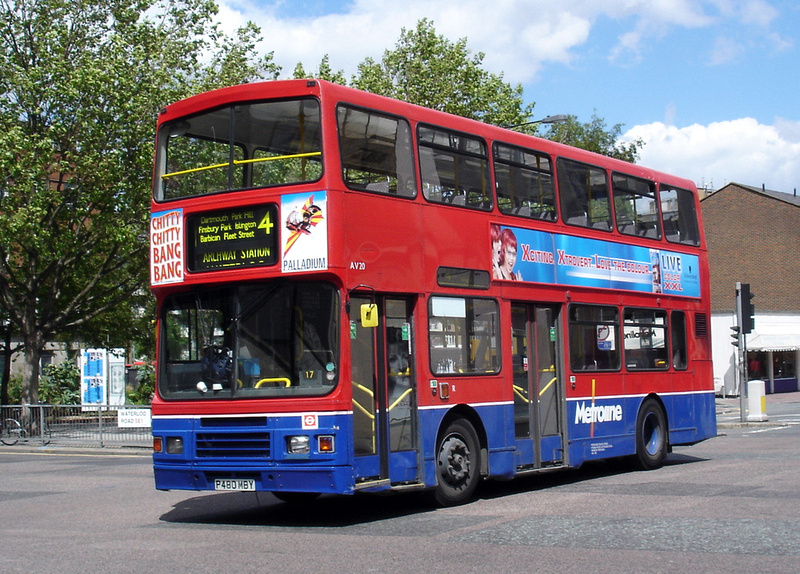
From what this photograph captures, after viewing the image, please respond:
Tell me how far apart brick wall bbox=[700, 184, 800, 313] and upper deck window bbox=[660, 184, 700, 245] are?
4619 cm

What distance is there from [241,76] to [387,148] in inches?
941

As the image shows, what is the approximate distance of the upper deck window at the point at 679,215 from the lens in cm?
1742

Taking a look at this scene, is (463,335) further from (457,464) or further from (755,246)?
(755,246)

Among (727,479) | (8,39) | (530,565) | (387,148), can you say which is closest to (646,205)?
(727,479)

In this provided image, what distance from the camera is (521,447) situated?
13617 millimetres

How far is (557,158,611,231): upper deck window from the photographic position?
14953 millimetres

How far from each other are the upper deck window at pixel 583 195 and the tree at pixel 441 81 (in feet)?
85.3

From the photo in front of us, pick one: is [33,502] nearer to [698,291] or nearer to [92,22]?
[698,291]

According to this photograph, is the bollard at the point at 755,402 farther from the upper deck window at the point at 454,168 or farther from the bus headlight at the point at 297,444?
the bus headlight at the point at 297,444

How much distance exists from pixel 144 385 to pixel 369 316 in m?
43.0

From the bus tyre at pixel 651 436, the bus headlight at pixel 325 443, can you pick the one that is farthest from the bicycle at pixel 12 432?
the bus headlight at pixel 325 443

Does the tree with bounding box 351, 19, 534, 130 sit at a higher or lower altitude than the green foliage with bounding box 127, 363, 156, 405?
higher

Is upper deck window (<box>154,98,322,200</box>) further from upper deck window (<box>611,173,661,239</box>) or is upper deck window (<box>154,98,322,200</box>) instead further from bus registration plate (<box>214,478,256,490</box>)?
upper deck window (<box>611,173,661,239</box>)

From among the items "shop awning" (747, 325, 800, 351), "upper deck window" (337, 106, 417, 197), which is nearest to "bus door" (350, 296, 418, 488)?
"upper deck window" (337, 106, 417, 197)
